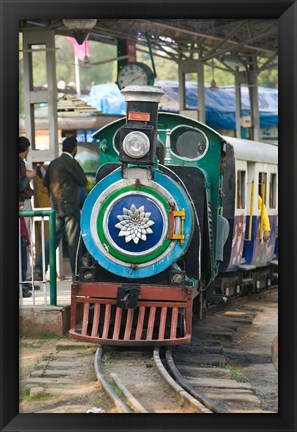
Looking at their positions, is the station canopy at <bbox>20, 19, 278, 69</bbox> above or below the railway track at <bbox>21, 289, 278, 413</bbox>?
above

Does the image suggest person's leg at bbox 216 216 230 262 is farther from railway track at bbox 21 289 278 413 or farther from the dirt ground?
the dirt ground

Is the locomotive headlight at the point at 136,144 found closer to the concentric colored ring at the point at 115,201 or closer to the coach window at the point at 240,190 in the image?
the concentric colored ring at the point at 115,201

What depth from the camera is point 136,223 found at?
8.26 metres

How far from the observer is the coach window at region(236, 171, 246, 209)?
11.7 meters

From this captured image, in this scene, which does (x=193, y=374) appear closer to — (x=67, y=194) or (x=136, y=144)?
(x=136, y=144)

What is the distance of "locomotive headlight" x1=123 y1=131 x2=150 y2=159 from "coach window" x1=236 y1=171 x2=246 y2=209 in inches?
141

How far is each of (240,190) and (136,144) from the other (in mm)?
3941

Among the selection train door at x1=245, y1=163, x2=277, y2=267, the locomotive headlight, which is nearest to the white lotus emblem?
the locomotive headlight

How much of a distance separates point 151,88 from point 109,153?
160cm

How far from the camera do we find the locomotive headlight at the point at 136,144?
8141 mm
